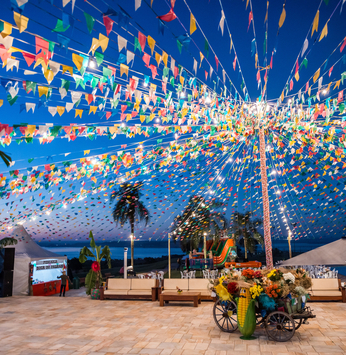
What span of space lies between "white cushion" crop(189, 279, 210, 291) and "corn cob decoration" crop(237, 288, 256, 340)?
373cm

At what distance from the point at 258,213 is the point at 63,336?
24.3 meters

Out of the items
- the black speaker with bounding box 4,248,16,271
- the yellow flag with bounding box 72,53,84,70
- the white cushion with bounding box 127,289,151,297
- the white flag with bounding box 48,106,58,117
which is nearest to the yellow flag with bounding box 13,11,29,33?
the yellow flag with bounding box 72,53,84,70

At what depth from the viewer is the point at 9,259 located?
39.5 ft

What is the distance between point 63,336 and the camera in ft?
19.3

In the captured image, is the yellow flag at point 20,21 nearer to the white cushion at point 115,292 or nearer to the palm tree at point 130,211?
the white cushion at point 115,292

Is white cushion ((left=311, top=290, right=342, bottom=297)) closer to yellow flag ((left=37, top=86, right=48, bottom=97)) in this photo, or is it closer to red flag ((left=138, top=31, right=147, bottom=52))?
red flag ((left=138, top=31, right=147, bottom=52))

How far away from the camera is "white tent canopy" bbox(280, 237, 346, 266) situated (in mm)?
11538

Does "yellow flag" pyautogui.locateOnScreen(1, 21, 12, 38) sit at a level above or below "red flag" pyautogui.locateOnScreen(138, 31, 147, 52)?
below

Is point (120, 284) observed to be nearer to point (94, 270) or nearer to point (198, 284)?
point (94, 270)

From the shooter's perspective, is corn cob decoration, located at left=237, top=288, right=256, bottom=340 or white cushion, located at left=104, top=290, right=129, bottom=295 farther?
white cushion, located at left=104, top=290, right=129, bottom=295

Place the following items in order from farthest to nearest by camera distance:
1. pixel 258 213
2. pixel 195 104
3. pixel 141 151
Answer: pixel 258 213
pixel 141 151
pixel 195 104

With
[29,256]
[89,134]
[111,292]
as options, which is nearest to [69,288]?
[29,256]

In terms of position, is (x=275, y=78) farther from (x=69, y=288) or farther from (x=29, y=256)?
(x=69, y=288)

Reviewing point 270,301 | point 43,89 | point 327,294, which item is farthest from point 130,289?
point 43,89
